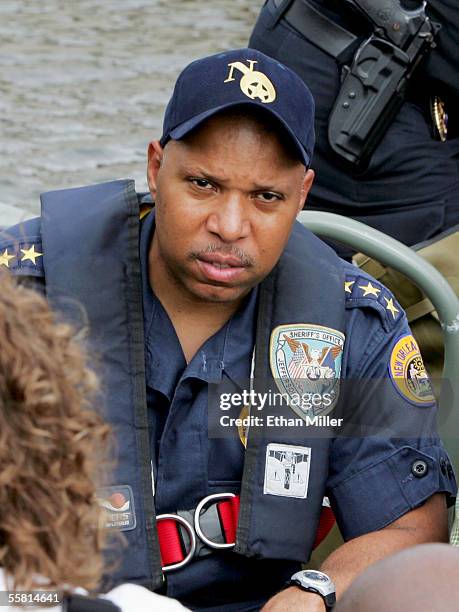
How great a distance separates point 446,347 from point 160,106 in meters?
5.35

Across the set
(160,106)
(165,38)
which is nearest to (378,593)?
(160,106)

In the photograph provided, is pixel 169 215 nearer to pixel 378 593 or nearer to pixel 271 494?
pixel 271 494

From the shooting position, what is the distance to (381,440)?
242 centimetres

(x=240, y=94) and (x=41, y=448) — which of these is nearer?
(x=41, y=448)

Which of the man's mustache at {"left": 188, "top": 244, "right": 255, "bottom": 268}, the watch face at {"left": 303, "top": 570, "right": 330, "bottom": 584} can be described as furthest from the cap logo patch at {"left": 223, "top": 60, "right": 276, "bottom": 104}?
the watch face at {"left": 303, "top": 570, "right": 330, "bottom": 584}

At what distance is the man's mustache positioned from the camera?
2.31 m

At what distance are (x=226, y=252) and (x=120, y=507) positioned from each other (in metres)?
0.50

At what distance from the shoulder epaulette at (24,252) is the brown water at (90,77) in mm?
3056

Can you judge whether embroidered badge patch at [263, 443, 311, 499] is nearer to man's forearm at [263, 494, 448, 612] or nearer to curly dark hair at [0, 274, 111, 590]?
man's forearm at [263, 494, 448, 612]

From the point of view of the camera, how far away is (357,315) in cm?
249

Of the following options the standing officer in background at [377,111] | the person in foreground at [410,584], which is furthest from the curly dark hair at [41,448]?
the standing officer in background at [377,111]
